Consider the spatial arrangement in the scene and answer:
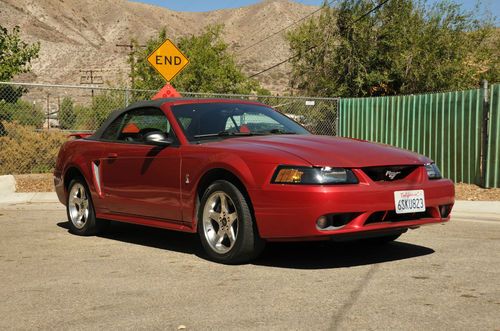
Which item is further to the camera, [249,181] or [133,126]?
[133,126]

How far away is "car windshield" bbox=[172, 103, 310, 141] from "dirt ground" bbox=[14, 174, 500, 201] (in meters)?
6.34

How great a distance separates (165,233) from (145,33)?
139 meters

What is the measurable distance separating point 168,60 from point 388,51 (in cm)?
1378

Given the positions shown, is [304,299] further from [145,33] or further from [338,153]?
[145,33]

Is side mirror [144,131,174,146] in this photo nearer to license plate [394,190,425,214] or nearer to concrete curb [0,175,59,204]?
license plate [394,190,425,214]

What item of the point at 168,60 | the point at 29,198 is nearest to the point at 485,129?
the point at 168,60

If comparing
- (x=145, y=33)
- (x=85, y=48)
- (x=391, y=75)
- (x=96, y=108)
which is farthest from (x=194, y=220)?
(x=145, y=33)

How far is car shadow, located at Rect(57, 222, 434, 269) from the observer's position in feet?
21.7

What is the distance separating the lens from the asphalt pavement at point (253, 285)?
15.1ft

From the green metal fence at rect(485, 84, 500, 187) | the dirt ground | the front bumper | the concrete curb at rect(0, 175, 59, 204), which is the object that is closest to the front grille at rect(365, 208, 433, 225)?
the front bumper

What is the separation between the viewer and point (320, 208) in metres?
5.91

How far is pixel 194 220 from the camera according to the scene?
22.6ft

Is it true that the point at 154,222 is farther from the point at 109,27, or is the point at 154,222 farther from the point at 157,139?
the point at 109,27

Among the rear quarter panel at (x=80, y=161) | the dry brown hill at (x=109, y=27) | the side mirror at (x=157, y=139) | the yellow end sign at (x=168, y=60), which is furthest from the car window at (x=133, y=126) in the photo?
the dry brown hill at (x=109, y=27)
